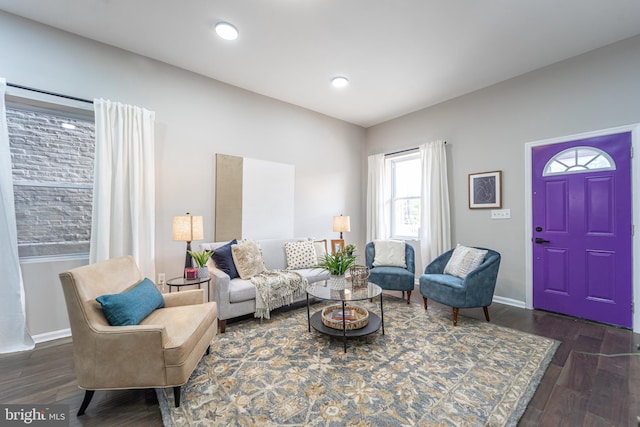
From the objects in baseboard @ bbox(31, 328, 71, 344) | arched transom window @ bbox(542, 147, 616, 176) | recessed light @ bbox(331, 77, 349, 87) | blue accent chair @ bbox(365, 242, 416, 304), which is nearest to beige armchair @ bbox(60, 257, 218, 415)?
baseboard @ bbox(31, 328, 71, 344)

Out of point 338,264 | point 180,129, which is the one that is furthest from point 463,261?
point 180,129

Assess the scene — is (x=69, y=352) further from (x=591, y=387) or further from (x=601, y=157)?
(x=601, y=157)

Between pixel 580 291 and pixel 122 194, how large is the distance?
526 centimetres

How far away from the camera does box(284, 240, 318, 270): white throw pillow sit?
12.0 feet

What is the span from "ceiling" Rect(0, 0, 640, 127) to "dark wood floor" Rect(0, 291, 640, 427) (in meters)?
3.05

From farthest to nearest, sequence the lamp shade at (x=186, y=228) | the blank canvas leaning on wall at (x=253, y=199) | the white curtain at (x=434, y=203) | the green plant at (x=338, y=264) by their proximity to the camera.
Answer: the white curtain at (x=434, y=203)
the blank canvas leaning on wall at (x=253, y=199)
the lamp shade at (x=186, y=228)
the green plant at (x=338, y=264)

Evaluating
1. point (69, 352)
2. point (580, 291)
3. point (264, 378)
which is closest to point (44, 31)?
point (69, 352)

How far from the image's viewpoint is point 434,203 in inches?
167

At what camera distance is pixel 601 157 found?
2.93 meters

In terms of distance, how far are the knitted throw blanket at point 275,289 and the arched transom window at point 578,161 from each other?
133 inches

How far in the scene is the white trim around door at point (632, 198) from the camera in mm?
2713

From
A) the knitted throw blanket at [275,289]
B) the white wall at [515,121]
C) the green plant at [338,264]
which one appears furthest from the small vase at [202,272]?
the white wall at [515,121]

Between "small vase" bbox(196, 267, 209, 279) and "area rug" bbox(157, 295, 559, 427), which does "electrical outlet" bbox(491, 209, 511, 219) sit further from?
"small vase" bbox(196, 267, 209, 279)

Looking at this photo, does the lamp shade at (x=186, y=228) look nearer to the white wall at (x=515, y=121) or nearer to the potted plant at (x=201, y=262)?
the potted plant at (x=201, y=262)
